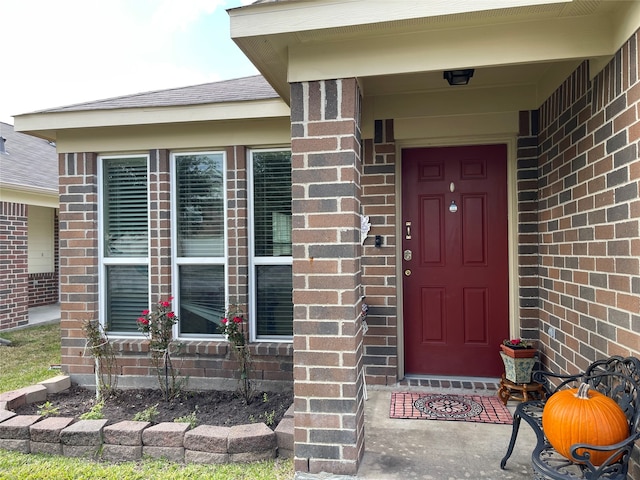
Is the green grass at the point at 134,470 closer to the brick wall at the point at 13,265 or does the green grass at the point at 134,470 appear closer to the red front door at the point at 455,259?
the red front door at the point at 455,259

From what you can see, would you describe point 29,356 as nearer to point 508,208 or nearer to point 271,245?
point 271,245

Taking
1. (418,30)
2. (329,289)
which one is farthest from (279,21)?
(329,289)

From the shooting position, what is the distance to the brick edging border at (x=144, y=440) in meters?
2.79

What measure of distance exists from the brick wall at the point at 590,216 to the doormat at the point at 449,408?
557mm

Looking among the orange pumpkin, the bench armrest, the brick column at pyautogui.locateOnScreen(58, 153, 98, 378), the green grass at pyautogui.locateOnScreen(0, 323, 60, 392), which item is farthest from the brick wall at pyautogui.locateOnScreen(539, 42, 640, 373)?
the green grass at pyautogui.locateOnScreen(0, 323, 60, 392)

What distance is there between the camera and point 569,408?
81.7 inches

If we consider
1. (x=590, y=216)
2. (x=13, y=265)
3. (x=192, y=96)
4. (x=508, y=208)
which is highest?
(x=192, y=96)

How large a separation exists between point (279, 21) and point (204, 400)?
10.0 feet

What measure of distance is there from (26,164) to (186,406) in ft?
25.8

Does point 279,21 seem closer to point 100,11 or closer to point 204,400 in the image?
point 204,400

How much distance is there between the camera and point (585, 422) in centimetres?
199

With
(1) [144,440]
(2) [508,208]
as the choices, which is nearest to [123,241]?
(1) [144,440]

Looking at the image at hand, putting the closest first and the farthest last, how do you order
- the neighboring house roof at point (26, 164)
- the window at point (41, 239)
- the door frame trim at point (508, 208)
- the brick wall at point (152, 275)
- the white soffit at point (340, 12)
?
the white soffit at point (340, 12)
the door frame trim at point (508, 208)
the brick wall at point (152, 275)
the neighboring house roof at point (26, 164)
the window at point (41, 239)

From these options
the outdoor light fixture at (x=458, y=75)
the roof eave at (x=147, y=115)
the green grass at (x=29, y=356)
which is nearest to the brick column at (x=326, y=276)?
the outdoor light fixture at (x=458, y=75)
